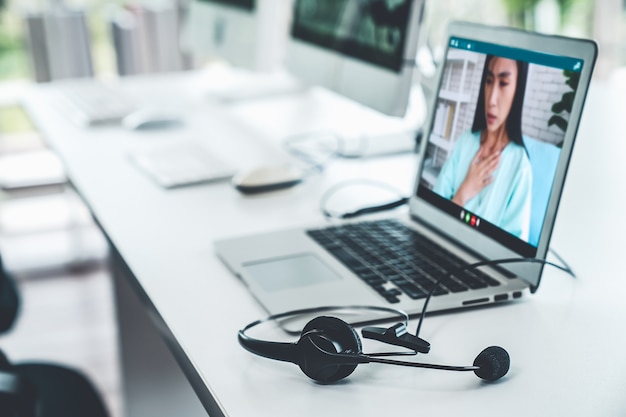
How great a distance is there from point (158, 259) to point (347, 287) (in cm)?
27

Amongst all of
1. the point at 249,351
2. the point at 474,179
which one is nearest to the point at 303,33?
the point at 474,179

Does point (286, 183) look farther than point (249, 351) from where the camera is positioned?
Yes

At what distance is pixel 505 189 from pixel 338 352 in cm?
33

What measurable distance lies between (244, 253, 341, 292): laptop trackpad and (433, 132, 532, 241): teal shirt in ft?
0.69

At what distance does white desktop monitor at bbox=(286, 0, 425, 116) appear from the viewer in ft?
4.21

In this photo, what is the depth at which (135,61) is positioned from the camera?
2711 millimetres

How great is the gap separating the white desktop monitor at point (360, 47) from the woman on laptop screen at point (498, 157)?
0.35 metres

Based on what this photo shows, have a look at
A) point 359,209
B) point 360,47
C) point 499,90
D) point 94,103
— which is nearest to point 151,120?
point 94,103

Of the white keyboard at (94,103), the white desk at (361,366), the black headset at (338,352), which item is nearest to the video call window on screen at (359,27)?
the white desk at (361,366)

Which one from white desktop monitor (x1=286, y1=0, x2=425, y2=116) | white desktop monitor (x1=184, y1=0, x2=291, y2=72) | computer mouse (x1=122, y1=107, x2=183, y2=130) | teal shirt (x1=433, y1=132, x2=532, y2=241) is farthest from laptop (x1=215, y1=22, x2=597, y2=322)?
white desktop monitor (x1=184, y1=0, x2=291, y2=72)

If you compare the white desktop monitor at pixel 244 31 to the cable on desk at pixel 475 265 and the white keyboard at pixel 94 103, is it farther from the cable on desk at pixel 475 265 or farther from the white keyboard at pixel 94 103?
the cable on desk at pixel 475 265

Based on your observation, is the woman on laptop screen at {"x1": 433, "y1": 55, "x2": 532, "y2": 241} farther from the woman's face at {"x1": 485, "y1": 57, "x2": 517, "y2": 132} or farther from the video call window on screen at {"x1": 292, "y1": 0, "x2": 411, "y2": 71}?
the video call window on screen at {"x1": 292, "y1": 0, "x2": 411, "y2": 71}

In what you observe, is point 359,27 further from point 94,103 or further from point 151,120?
point 94,103

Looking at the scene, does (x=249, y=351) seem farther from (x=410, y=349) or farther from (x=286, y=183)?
(x=286, y=183)
